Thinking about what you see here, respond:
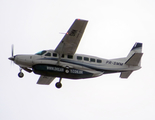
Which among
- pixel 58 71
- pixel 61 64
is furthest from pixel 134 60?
pixel 58 71

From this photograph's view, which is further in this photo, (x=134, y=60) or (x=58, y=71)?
(x=134, y=60)

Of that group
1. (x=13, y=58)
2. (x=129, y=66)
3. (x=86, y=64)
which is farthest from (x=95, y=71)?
(x=13, y=58)

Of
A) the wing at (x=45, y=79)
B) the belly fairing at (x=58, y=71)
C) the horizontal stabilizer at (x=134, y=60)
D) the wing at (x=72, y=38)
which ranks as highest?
the wing at (x=72, y=38)

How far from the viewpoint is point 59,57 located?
35.9 m

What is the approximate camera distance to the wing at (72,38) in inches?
1312

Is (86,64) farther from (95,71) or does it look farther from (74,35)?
(74,35)

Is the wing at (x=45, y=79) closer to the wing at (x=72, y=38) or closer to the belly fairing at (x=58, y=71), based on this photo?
the belly fairing at (x=58, y=71)

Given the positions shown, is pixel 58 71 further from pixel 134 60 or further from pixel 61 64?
pixel 134 60

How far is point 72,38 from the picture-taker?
34781mm

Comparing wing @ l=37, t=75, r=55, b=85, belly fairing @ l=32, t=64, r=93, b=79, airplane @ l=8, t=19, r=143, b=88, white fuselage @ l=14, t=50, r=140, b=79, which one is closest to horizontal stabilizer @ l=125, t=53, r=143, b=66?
airplane @ l=8, t=19, r=143, b=88

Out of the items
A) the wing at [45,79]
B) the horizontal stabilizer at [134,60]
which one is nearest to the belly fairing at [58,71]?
the wing at [45,79]

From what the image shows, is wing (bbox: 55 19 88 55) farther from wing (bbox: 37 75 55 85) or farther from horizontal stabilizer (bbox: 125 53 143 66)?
horizontal stabilizer (bbox: 125 53 143 66)

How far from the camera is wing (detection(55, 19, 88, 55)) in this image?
33.3 m

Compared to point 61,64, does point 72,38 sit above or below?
above
